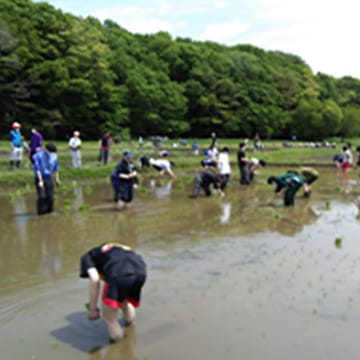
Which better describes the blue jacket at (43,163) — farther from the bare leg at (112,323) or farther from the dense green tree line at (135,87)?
the dense green tree line at (135,87)

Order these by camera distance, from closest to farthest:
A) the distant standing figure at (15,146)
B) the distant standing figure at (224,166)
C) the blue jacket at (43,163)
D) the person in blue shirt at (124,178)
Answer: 1. the blue jacket at (43,163)
2. the person in blue shirt at (124,178)
3. the distant standing figure at (224,166)
4. the distant standing figure at (15,146)

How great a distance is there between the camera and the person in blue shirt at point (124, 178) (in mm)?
12828

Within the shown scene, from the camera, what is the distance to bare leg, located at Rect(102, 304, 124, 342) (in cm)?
490

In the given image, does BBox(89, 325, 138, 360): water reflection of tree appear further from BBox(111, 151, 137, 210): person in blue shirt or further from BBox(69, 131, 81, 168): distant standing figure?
BBox(69, 131, 81, 168): distant standing figure

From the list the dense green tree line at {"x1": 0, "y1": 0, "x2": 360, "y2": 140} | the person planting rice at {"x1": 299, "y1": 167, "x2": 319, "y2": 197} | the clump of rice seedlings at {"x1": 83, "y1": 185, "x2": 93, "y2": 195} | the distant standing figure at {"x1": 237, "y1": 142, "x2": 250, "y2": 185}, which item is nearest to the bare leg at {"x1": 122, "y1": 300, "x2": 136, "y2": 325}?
the person planting rice at {"x1": 299, "y1": 167, "x2": 319, "y2": 197}

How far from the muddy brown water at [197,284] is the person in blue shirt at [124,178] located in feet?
1.48

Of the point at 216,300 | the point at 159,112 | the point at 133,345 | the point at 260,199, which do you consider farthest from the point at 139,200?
the point at 159,112

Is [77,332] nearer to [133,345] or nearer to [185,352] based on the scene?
[133,345]

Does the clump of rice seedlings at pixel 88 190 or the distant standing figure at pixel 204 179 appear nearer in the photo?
the distant standing figure at pixel 204 179

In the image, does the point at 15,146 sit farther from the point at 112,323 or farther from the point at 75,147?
the point at 112,323

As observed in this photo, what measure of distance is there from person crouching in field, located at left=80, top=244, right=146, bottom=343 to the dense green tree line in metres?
40.8

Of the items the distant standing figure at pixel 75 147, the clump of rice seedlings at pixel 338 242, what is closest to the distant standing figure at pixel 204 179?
the clump of rice seedlings at pixel 338 242

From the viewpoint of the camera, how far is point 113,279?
190 inches

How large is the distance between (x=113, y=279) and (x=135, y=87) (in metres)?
53.1
